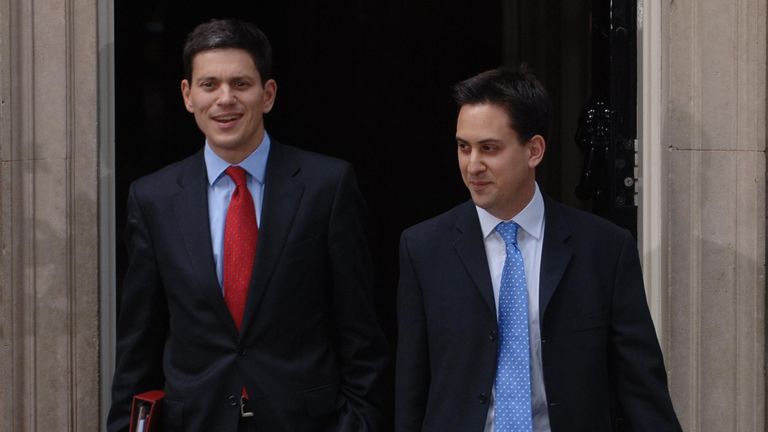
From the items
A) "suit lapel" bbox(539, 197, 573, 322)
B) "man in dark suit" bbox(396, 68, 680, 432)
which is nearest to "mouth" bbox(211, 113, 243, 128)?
"man in dark suit" bbox(396, 68, 680, 432)

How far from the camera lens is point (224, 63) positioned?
4094 mm

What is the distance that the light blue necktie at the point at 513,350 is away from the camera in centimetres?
367

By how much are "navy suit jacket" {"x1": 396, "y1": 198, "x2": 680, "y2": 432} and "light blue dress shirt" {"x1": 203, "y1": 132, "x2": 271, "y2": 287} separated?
61 cm

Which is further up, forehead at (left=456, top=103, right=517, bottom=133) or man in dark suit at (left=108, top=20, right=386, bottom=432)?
forehead at (left=456, top=103, right=517, bottom=133)

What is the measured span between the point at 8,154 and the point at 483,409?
252 centimetres

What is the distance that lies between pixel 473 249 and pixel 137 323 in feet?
3.87

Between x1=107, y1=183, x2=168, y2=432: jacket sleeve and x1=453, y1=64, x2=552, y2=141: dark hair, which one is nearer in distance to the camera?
x1=453, y1=64, x2=552, y2=141: dark hair

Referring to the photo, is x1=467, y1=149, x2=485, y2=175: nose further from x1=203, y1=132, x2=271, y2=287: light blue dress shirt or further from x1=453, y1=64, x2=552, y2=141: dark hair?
x1=203, y1=132, x2=271, y2=287: light blue dress shirt

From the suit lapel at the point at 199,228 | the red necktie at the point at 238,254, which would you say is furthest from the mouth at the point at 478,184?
the suit lapel at the point at 199,228

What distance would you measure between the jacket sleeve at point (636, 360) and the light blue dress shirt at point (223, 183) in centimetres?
122

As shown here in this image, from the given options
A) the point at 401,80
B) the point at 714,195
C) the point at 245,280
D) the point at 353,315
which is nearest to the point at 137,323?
the point at 245,280

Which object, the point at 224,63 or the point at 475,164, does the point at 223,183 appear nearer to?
the point at 224,63

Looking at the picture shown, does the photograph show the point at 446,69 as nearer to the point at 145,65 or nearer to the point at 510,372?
the point at 145,65

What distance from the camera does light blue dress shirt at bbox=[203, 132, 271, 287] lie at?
4180 mm
